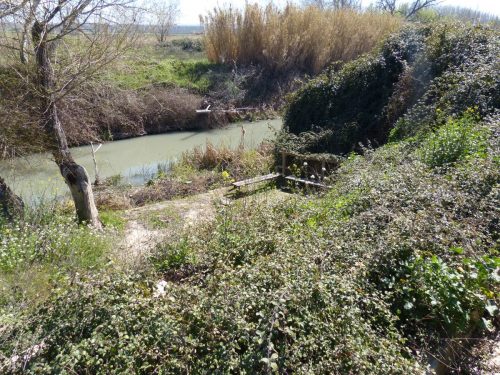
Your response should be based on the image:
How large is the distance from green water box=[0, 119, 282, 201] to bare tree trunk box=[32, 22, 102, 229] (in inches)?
105

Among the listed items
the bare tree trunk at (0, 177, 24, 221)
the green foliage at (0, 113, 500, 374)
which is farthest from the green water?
the green foliage at (0, 113, 500, 374)

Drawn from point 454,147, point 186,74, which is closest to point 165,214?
point 454,147

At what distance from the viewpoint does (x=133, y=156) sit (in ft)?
Answer: 46.4

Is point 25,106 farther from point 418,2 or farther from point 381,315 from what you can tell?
point 418,2

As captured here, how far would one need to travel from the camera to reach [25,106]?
6023 millimetres

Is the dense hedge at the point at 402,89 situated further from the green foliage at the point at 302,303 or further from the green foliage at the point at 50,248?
the green foliage at the point at 50,248

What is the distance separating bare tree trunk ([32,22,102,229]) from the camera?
5.80 m

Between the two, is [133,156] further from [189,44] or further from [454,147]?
[189,44]

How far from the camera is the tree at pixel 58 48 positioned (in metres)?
5.49

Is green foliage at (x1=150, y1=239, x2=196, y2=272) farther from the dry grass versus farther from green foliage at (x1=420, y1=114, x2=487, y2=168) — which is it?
the dry grass

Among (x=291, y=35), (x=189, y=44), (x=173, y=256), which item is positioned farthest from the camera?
(x=189, y=44)

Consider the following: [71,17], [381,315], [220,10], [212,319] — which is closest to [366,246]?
[381,315]

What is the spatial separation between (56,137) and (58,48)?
63.9 inches

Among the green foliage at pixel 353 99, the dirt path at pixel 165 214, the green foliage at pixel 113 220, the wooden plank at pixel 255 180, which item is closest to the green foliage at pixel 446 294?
the dirt path at pixel 165 214
